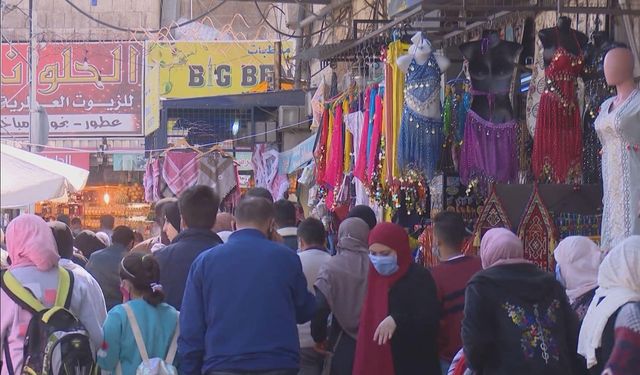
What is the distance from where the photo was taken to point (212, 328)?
210 inches

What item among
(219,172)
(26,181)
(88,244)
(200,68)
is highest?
(200,68)

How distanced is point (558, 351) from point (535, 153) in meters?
2.12

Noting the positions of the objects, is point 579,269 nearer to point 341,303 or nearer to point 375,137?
point 341,303

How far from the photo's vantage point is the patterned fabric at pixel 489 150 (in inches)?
293

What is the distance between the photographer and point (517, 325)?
522 cm

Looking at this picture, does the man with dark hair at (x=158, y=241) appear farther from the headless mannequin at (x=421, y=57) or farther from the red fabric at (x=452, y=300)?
the red fabric at (x=452, y=300)

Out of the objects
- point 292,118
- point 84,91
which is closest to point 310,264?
point 292,118

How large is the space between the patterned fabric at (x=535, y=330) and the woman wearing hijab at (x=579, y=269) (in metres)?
0.60

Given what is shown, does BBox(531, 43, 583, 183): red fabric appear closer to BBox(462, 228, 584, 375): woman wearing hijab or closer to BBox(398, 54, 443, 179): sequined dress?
BBox(398, 54, 443, 179): sequined dress

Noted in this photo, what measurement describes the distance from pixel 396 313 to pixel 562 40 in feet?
6.83

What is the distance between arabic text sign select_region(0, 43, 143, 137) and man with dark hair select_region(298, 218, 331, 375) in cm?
1483

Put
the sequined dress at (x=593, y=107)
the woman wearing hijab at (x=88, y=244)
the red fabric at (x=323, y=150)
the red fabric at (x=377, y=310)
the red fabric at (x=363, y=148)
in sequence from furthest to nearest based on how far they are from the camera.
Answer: the red fabric at (x=323, y=150) → the woman wearing hijab at (x=88, y=244) → the red fabric at (x=363, y=148) → the sequined dress at (x=593, y=107) → the red fabric at (x=377, y=310)

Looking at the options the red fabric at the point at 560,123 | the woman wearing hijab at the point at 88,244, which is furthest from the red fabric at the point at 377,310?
the woman wearing hijab at the point at 88,244

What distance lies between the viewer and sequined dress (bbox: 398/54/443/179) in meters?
7.72
